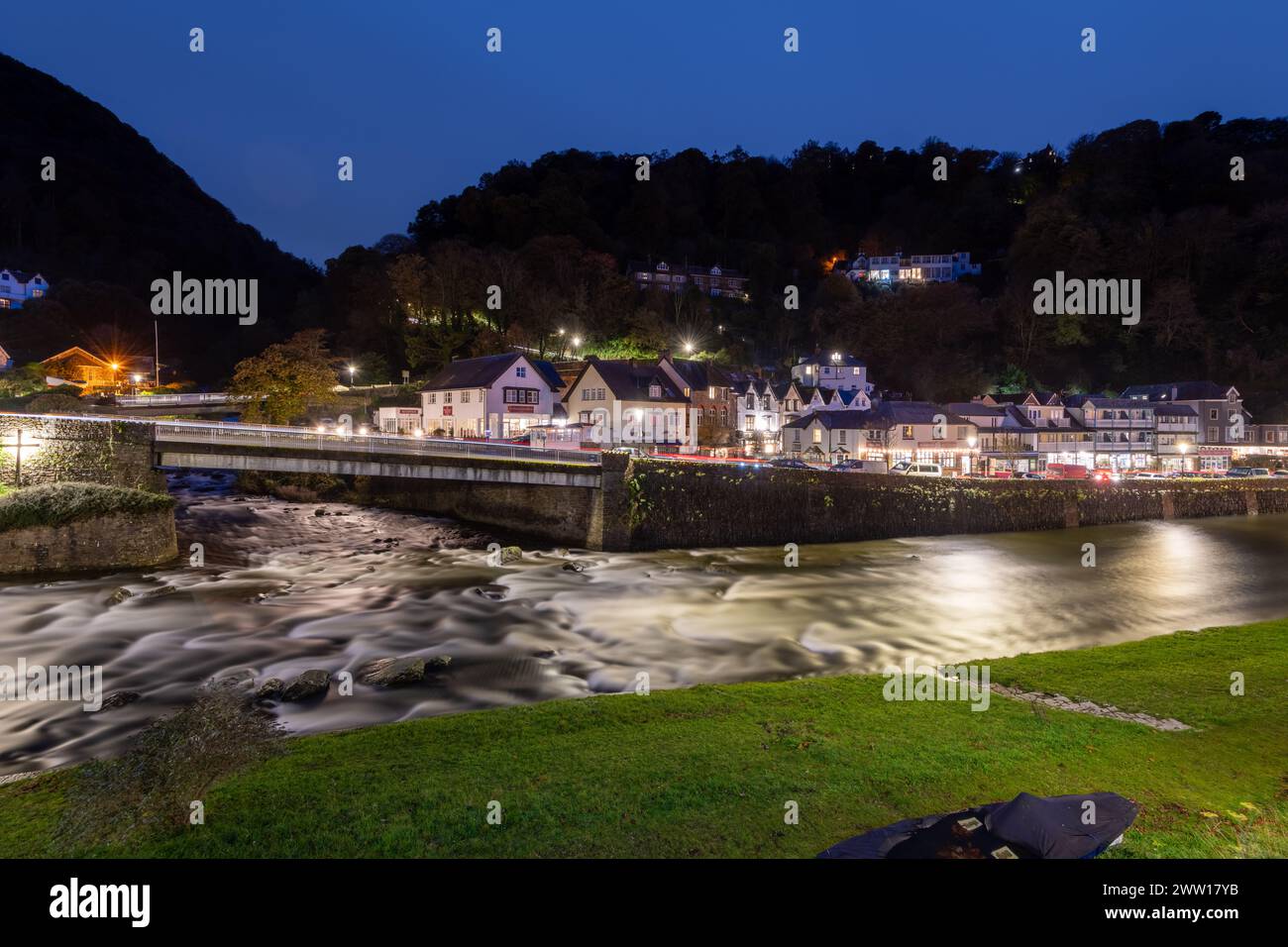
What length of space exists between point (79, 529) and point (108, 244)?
120 m

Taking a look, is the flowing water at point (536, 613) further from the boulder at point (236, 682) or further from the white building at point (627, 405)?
the white building at point (627, 405)

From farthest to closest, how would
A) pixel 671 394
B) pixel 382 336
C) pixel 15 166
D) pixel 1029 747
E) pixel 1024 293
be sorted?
1. pixel 15 166
2. pixel 1024 293
3. pixel 382 336
4. pixel 671 394
5. pixel 1029 747

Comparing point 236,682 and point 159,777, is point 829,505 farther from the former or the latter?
point 159,777

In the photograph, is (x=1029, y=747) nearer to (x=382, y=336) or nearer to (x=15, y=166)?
(x=382, y=336)

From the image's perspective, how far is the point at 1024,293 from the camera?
100000 mm

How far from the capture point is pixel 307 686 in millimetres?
15164

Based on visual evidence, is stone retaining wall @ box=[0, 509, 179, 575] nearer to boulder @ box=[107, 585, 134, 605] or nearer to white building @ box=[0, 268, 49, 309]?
boulder @ box=[107, 585, 134, 605]

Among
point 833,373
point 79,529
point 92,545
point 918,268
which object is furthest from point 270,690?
point 918,268

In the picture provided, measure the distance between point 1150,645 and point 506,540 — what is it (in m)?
26.6

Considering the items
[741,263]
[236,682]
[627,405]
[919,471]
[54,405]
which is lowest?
[236,682]

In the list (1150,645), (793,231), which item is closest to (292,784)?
(1150,645)

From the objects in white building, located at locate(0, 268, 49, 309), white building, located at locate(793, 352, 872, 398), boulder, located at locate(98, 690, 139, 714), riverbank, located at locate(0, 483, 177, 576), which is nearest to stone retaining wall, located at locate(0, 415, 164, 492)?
riverbank, located at locate(0, 483, 177, 576)

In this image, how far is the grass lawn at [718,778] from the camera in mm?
7625

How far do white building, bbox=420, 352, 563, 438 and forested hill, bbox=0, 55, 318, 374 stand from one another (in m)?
52.9
